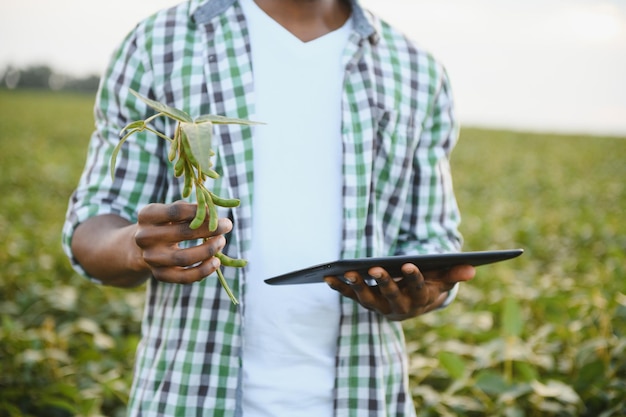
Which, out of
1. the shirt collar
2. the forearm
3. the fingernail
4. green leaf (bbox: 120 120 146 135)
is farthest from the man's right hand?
the shirt collar

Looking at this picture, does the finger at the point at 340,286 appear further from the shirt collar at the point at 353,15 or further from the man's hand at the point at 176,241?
the shirt collar at the point at 353,15

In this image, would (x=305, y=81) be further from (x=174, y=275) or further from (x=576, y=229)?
(x=576, y=229)

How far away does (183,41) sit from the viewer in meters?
1.20

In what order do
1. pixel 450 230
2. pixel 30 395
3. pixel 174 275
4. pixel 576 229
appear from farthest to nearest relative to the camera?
pixel 576 229
pixel 30 395
pixel 450 230
pixel 174 275

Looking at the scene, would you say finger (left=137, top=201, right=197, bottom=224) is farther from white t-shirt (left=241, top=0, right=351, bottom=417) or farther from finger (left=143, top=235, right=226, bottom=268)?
white t-shirt (left=241, top=0, right=351, bottom=417)

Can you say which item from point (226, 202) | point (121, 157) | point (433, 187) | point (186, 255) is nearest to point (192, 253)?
point (186, 255)

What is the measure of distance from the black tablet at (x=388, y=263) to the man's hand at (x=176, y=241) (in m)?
0.12

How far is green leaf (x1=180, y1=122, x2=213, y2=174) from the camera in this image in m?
0.65

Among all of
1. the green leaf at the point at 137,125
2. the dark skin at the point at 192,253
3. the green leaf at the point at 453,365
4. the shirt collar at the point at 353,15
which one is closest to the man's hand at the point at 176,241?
the dark skin at the point at 192,253

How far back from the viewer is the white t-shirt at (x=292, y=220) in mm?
1125

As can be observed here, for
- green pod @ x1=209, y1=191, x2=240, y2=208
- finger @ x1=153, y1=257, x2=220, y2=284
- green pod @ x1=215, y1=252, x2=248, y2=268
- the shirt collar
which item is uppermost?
the shirt collar

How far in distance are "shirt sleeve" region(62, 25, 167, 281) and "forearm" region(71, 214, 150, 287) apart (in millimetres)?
26

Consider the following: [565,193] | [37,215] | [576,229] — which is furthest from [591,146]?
[37,215]

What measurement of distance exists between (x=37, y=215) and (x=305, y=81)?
15.9 ft
